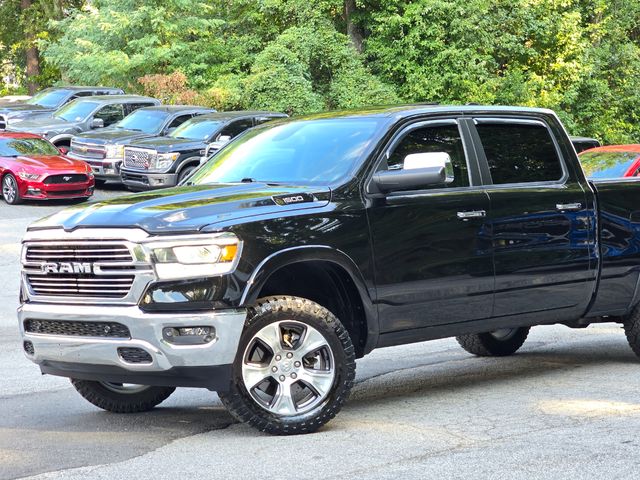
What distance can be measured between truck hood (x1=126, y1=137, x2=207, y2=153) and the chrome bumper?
1917 centimetres

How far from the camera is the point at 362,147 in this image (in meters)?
7.66

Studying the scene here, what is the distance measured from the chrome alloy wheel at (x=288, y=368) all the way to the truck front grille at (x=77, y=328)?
2.40 ft

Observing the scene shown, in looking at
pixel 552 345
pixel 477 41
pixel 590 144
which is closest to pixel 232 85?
pixel 477 41

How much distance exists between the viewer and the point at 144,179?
25.9 m

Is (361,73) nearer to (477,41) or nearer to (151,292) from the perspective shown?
(477,41)

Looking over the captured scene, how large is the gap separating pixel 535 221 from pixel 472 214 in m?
0.62

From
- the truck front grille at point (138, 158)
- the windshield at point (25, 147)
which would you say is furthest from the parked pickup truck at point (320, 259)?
the windshield at point (25, 147)

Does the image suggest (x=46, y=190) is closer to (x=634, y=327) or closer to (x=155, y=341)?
(x=634, y=327)

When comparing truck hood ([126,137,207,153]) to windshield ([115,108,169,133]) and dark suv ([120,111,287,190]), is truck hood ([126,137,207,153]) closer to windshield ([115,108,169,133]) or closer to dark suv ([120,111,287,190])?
dark suv ([120,111,287,190])

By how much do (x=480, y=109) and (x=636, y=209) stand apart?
1543 mm

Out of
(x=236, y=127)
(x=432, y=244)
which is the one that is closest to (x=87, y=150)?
(x=236, y=127)

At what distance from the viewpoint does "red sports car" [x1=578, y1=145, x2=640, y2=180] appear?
16812mm

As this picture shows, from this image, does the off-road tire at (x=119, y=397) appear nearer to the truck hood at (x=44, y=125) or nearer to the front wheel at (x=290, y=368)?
the front wheel at (x=290, y=368)

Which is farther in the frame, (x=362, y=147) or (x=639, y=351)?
(x=639, y=351)
